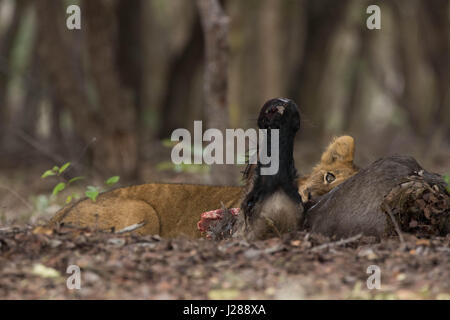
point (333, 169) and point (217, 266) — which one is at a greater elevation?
point (333, 169)

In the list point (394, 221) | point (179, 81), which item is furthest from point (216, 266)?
point (179, 81)

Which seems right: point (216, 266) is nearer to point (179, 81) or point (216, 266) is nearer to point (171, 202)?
point (171, 202)

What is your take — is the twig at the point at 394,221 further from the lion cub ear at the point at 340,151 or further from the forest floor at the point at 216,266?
the lion cub ear at the point at 340,151

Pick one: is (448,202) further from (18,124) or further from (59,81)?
(18,124)

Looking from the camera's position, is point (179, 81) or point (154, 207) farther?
point (179, 81)

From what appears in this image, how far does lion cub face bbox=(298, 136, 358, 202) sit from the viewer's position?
5.71m

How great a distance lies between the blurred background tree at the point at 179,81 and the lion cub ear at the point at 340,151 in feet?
8.94

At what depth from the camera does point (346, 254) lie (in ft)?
14.4

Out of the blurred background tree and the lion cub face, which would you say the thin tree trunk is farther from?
the lion cub face

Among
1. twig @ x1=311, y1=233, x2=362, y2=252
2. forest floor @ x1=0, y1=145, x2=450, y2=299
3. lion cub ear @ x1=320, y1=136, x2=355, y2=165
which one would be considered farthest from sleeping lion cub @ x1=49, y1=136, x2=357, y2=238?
twig @ x1=311, y1=233, x2=362, y2=252

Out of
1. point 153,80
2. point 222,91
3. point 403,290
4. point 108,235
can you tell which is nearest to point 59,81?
point 222,91

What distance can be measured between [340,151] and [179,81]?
12874 mm

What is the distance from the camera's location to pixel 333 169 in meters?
5.79

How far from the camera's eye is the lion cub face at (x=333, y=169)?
18.7 feet
